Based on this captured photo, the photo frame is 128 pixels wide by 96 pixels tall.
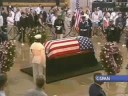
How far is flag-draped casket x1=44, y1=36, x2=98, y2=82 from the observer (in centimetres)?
1151

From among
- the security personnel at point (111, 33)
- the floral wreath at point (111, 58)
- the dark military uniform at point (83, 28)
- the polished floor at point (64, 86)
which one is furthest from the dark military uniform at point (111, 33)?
the floral wreath at point (111, 58)

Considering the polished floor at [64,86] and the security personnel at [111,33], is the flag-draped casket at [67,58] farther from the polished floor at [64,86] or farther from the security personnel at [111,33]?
the security personnel at [111,33]

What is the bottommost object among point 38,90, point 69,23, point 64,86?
point 64,86

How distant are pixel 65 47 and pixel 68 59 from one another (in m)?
0.51

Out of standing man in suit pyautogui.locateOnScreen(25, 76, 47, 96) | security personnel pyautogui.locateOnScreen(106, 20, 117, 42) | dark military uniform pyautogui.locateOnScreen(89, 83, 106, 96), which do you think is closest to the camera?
standing man in suit pyautogui.locateOnScreen(25, 76, 47, 96)

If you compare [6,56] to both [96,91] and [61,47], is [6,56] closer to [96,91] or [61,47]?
[61,47]

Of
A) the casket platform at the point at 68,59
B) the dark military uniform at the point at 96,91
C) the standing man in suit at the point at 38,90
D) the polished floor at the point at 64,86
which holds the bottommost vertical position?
the polished floor at the point at 64,86

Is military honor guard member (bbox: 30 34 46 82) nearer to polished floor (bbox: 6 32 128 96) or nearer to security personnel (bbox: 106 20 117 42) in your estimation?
polished floor (bbox: 6 32 128 96)

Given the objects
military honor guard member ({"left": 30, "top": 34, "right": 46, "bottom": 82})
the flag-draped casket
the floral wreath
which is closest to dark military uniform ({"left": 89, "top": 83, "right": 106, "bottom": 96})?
military honor guard member ({"left": 30, "top": 34, "right": 46, "bottom": 82})

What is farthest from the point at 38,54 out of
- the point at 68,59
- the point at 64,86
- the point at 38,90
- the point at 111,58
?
the point at 38,90

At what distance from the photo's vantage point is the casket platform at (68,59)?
1151 centimetres

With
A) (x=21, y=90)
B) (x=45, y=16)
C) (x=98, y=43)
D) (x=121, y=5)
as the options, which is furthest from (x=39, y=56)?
(x=121, y=5)

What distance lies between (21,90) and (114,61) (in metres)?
3.01

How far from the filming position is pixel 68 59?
12.1 meters
